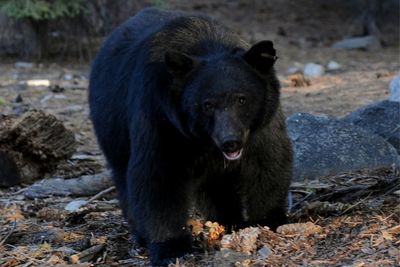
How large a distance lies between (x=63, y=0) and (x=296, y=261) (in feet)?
32.9

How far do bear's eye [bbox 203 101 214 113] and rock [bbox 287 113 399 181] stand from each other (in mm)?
2415

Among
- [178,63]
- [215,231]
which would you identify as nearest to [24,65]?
[215,231]

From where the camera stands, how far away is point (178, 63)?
193 inches

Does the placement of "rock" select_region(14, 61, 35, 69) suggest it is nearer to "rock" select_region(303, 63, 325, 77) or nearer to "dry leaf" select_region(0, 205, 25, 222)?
"rock" select_region(303, 63, 325, 77)

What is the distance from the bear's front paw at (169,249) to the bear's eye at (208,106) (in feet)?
2.79

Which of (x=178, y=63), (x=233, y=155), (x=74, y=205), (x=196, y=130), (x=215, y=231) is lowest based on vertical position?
(x=74, y=205)

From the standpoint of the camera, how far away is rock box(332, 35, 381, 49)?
15.9m

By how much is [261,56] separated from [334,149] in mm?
2493

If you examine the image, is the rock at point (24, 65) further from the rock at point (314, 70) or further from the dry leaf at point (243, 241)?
the dry leaf at point (243, 241)

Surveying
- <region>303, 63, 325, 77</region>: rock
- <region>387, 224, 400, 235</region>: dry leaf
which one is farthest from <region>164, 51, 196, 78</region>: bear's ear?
<region>303, 63, 325, 77</region>: rock

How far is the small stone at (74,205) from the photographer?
274 inches

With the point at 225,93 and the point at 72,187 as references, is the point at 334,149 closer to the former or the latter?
the point at 72,187

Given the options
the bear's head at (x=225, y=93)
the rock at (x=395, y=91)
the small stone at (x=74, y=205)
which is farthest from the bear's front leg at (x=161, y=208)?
the rock at (x=395, y=91)

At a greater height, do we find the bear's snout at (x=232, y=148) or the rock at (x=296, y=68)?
the bear's snout at (x=232, y=148)
